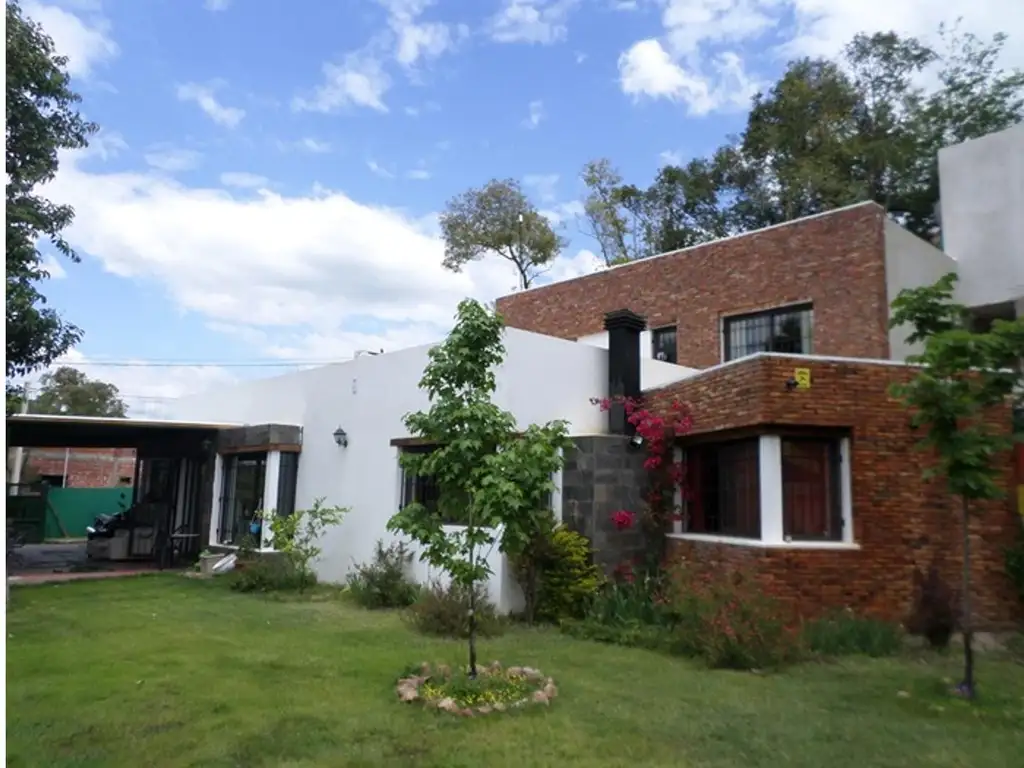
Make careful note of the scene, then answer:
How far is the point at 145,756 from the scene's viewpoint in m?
5.20

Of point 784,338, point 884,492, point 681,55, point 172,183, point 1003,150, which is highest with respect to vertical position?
point 681,55

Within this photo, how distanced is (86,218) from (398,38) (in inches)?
212

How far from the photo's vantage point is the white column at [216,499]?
16.5 m

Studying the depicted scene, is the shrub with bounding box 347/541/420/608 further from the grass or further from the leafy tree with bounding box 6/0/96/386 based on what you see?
the leafy tree with bounding box 6/0/96/386

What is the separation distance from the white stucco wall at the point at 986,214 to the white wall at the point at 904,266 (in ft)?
2.73

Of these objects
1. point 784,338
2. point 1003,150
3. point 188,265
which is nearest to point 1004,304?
point 1003,150

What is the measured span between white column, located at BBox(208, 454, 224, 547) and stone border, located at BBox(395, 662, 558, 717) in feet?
34.5

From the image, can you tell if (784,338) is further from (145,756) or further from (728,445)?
(145,756)

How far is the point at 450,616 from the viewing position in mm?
9633

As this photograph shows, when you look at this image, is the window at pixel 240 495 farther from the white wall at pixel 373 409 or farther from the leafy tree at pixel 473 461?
the leafy tree at pixel 473 461

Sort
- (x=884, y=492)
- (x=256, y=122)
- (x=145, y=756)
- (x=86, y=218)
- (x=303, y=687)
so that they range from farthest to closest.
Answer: (x=256, y=122) < (x=86, y=218) < (x=884, y=492) < (x=303, y=687) < (x=145, y=756)

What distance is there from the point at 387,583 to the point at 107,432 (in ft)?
29.6

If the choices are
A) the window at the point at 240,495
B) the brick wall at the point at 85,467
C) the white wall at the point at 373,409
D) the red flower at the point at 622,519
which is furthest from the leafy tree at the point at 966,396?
the brick wall at the point at 85,467

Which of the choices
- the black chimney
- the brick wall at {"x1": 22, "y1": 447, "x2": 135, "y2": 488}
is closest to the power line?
the brick wall at {"x1": 22, "y1": 447, "x2": 135, "y2": 488}
